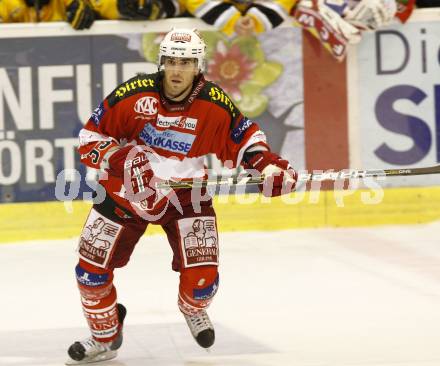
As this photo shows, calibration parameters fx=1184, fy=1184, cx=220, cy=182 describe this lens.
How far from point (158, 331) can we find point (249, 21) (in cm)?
318

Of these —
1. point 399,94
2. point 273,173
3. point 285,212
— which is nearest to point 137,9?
point 285,212

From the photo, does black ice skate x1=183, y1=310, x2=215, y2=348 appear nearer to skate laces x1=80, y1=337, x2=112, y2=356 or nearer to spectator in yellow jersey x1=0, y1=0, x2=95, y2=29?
skate laces x1=80, y1=337, x2=112, y2=356

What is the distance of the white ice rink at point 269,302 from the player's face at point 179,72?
1.15m

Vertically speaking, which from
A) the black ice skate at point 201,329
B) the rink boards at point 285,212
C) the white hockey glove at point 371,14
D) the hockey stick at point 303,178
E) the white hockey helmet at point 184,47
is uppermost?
the white hockey glove at point 371,14

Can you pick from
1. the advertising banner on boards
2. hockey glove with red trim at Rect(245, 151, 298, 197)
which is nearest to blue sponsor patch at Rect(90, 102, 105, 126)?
hockey glove with red trim at Rect(245, 151, 298, 197)

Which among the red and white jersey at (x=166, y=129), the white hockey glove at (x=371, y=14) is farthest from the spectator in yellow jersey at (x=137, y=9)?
the red and white jersey at (x=166, y=129)

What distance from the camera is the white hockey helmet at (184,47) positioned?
15.8ft

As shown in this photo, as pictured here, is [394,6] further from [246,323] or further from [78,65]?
[246,323]

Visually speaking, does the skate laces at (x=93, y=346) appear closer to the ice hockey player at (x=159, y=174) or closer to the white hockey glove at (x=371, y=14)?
the ice hockey player at (x=159, y=174)

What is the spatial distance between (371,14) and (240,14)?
0.91 meters

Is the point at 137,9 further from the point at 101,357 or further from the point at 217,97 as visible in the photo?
the point at 101,357

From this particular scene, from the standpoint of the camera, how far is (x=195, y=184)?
4902mm

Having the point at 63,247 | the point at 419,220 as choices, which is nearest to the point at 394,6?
the point at 419,220

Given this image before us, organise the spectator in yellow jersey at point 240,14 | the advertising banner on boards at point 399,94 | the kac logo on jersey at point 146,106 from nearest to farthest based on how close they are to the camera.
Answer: the kac logo on jersey at point 146,106, the spectator in yellow jersey at point 240,14, the advertising banner on boards at point 399,94
